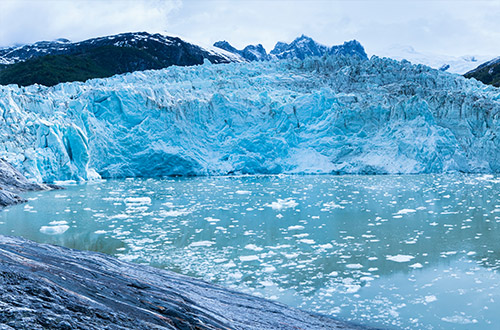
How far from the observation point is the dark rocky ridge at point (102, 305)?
165 cm

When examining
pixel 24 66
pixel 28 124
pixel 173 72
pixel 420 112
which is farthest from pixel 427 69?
pixel 24 66

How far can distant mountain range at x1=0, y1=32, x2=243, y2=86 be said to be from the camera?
Answer: 4559 centimetres

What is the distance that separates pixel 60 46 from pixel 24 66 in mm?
21622

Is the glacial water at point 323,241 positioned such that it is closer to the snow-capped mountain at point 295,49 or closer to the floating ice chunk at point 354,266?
the floating ice chunk at point 354,266

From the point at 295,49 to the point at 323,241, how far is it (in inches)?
2734

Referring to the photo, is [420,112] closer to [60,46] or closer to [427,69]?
[427,69]

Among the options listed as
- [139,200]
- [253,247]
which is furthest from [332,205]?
[139,200]

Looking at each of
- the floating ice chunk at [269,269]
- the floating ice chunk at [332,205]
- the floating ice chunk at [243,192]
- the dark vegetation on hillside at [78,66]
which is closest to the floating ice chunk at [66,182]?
the floating ice chunk at [243,192]

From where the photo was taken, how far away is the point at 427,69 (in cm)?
2314

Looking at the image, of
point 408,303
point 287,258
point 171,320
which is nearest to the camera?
point 171,320

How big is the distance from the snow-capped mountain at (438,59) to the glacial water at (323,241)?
55362mm

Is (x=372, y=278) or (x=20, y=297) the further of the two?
(x=372, y=278)

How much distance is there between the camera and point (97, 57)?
5584 cm

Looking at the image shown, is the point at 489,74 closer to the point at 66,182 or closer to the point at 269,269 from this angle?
the point at 66,182
